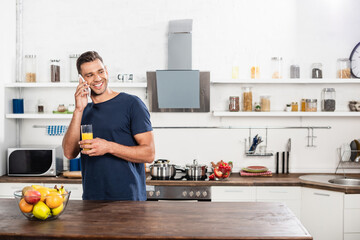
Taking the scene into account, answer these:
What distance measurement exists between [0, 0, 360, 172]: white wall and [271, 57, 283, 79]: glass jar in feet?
0.30

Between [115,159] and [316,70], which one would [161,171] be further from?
[316,70]

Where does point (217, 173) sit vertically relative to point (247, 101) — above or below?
below

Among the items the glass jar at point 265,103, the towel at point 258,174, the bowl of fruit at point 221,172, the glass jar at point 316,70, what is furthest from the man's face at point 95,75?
the glass jar at point 316,70

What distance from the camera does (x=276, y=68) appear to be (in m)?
4.26

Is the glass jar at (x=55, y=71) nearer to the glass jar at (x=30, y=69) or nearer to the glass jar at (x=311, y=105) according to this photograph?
the glass jar at (x=30, y=69)

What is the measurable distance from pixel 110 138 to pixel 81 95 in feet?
1.04

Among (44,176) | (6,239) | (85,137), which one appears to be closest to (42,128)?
(44,176)

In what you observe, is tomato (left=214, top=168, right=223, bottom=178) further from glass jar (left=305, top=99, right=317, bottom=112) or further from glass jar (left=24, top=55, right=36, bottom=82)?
glass jar (left=24, top=55, right=36, bottom=82)

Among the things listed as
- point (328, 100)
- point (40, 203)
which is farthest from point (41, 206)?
point (328, 100)

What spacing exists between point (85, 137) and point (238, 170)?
2.59 m

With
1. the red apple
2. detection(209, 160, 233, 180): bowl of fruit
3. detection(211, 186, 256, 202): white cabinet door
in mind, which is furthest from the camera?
detection(209, 160, 233, 180): bowl of fruit

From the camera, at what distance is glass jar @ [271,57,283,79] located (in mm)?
4211

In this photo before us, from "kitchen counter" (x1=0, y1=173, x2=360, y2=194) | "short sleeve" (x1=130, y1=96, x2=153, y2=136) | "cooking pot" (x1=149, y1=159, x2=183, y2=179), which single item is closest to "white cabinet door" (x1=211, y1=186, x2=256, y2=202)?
"kitchen counter" (x1=0, y1=173, x2=360, y2=194)

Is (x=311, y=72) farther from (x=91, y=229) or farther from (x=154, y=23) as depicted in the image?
(x=91, y=229)
